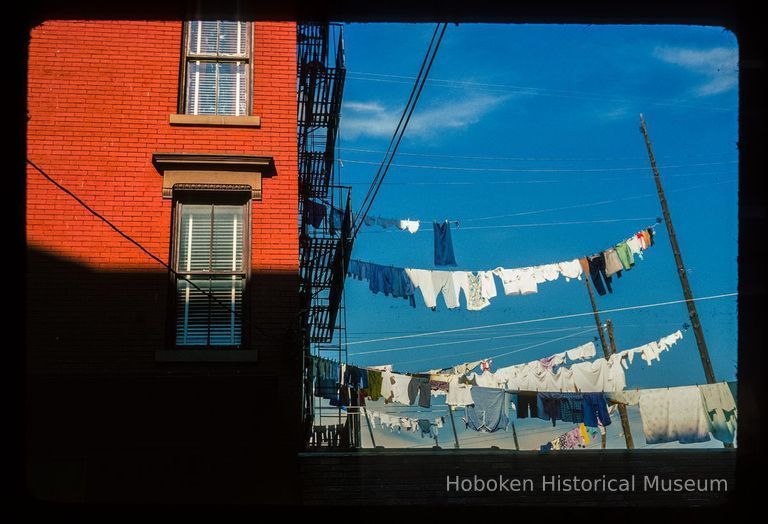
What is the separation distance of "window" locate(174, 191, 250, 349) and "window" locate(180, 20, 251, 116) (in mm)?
1244

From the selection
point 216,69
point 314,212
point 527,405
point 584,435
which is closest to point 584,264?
point 527,405

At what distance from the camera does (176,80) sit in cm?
965

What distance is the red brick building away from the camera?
8.34 m

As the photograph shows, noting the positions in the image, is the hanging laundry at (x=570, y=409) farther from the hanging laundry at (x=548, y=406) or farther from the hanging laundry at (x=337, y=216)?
the hanging laundry at (x=337, y=216)

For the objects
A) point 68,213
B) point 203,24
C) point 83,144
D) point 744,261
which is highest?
point 203,24

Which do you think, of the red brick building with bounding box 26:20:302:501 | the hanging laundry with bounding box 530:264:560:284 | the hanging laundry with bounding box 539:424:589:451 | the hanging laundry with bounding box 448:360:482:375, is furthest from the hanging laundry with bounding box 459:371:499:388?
the red brick building with bounding box 26:20:302:501

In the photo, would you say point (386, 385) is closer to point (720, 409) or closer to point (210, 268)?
point (720, 409)

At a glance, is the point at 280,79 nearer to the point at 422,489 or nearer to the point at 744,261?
the point at 422,489

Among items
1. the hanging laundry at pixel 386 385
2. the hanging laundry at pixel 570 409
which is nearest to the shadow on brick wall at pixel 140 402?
the hanging laundry at pixel 386 385

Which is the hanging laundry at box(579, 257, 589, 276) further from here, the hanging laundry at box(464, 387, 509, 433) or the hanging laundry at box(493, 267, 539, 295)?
the hanging laundry at box(464, 387, 509, 433)

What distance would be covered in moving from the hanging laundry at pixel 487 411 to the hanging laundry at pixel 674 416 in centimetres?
281

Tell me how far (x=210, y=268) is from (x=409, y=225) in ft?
28.8

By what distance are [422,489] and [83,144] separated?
648 centimetres

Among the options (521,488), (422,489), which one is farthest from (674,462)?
(422,489)
